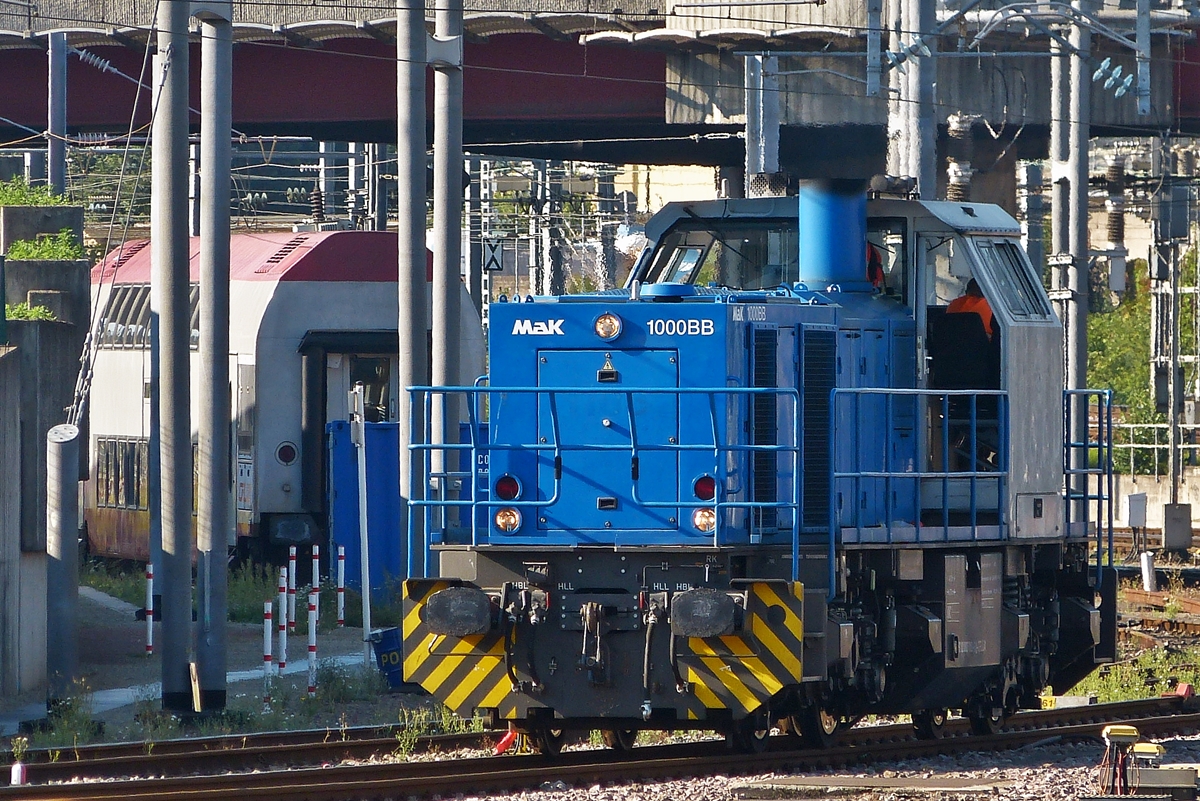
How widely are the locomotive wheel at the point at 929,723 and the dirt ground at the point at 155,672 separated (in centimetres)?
404

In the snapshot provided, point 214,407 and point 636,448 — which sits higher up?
point 214,407

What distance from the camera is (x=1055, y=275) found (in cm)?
2414

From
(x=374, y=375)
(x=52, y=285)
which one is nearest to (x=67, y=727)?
(x=52, y=285)

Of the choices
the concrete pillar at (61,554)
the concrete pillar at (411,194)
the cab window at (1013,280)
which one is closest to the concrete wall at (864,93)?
the concrete pillar at (411,194)

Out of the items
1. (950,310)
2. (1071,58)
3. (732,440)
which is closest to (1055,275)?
(1071,58)

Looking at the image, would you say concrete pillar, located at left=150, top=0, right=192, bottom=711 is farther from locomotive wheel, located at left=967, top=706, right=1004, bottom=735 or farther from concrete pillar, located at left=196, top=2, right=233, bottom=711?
locomotive wheel, located at left=967, top=706, right=1004, bottom=735

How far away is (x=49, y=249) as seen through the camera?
58.5 ft

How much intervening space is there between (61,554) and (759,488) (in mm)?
5957

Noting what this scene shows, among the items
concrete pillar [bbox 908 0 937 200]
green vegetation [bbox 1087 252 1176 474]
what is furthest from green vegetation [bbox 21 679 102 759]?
green vegetation [bbox 1087 252 1176 474]

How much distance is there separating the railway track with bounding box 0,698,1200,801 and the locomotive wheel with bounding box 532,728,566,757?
66 mm

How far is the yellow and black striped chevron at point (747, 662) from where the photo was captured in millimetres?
9984

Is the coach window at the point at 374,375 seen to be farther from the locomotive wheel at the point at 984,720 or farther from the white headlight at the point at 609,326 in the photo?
the white headlight at the point at 609,326

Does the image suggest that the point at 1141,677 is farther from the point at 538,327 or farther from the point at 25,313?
the point at 25,313

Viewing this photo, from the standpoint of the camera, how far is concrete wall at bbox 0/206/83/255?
1834 cm
